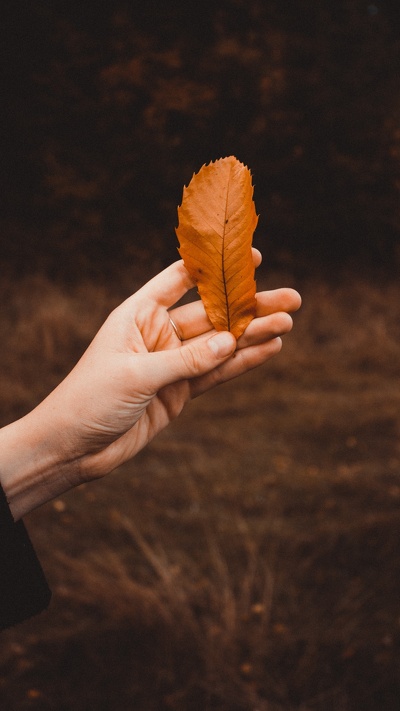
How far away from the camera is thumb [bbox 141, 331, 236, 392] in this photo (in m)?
1.16

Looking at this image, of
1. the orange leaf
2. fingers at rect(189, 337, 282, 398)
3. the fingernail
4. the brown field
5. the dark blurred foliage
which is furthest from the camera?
the dark blurred foliage

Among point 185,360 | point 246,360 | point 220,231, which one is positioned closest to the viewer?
point 220,231

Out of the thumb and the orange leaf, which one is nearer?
the orange leaf

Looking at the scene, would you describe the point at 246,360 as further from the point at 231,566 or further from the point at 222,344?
the point at 231,566

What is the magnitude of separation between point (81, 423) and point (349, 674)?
1.56 meters

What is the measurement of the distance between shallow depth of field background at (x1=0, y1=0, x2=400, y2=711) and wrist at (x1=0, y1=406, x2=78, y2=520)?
3.90 ft

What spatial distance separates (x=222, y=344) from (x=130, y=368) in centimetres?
19

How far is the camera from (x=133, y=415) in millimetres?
1283

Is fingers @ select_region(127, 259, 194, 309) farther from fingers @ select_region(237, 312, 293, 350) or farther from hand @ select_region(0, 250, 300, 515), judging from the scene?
fingers @ select_region(237, 312, 293, 350)

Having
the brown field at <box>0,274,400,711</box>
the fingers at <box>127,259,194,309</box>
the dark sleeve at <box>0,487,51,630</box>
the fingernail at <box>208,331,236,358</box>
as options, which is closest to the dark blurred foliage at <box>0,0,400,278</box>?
the brown field at <box>0,274,400,711</box>

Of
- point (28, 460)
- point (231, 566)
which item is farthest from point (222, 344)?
point (231, 566)

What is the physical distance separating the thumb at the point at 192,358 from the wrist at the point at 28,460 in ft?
0.88

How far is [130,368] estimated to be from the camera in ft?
3.91

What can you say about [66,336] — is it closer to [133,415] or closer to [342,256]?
[342,256]
